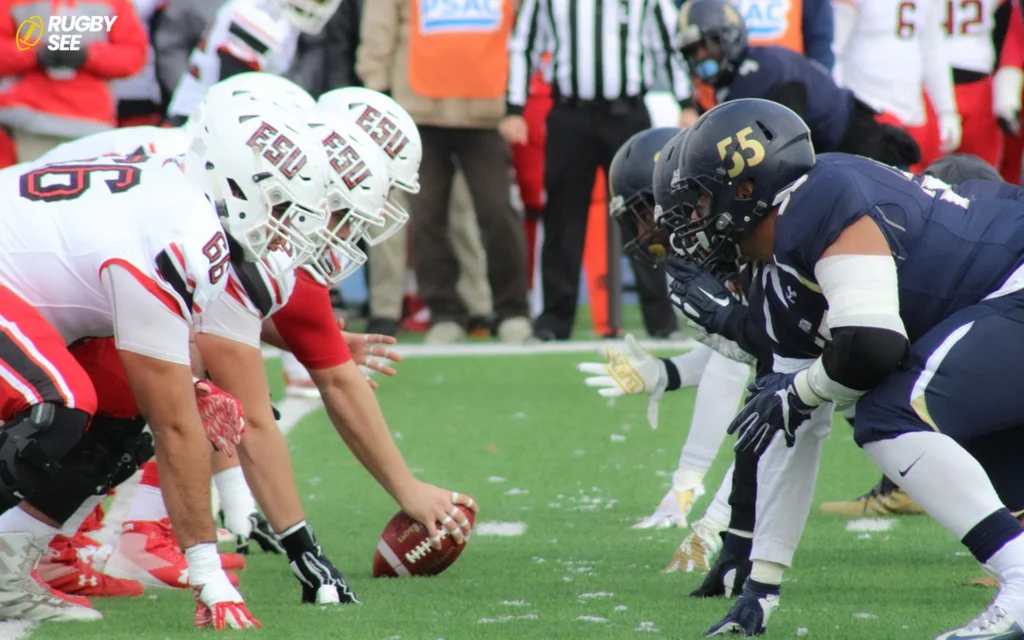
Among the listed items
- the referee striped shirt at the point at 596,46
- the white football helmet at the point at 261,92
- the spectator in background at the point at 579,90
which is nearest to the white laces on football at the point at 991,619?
the white football helmet at the point at 261,92

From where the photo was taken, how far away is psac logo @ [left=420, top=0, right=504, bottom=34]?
32.6 feet

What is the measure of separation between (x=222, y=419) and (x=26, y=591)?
27.9 inches

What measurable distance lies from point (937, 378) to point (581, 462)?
331cm

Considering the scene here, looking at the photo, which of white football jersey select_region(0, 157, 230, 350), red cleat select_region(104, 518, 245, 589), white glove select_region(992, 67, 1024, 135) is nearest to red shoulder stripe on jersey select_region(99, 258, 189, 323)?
white football jersey select_region(0, 157, 230, 350)

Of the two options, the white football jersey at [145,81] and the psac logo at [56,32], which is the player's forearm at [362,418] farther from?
the white football jersey at [145,81]

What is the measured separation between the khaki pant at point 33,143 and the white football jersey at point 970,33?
5.89 m

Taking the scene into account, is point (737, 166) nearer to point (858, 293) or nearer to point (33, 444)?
point (858, 293)

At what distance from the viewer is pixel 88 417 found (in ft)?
12.7

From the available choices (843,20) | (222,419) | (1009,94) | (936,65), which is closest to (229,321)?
(222,419)

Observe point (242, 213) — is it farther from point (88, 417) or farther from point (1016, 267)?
point (1016, 267)

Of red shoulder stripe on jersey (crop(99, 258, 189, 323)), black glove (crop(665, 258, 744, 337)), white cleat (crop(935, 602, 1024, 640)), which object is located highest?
red shoulder stripe on jersey (crop(99, 258, 189, 323))

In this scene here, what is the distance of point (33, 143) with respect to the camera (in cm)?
794

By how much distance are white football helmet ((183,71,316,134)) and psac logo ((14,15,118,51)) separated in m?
2.56

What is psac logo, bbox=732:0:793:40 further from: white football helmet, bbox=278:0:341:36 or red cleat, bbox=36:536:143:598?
red cleat, bbox=36:536:143:598
